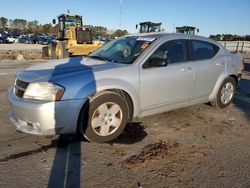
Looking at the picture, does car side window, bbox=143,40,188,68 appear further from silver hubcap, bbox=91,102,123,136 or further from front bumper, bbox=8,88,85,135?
front bumper, bbox=8,88,85,135

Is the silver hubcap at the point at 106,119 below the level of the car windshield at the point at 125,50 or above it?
below

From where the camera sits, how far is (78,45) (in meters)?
19.2

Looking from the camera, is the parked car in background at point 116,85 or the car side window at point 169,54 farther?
the car side window at point 169,54

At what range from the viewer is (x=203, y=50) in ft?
19.6

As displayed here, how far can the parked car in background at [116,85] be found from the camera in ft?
13.5

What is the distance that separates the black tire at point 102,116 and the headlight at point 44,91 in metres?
0.45

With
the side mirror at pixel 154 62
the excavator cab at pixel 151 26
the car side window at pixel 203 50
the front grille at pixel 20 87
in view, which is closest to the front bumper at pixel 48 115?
the front grille at pixel 20 87

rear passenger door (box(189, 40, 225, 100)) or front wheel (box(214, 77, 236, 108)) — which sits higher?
rear passenger door (box(189, 40, 225, 100))

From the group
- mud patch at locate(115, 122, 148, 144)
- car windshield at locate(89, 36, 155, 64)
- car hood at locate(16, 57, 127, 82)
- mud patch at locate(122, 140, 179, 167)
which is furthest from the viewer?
car windshield at locate(89, 36, 155, 64)

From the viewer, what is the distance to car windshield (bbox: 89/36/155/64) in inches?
200

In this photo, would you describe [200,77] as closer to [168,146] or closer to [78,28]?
[168,146]

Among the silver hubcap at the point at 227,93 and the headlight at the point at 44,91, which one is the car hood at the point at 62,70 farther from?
the silver hubcap at the point at 227,93

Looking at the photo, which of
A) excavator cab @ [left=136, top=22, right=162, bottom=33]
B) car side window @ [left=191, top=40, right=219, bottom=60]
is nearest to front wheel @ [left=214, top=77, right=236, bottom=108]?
car side window @ [left=191, top=40, right=219, bottom=60]

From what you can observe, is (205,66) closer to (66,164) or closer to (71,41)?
(66,164)
